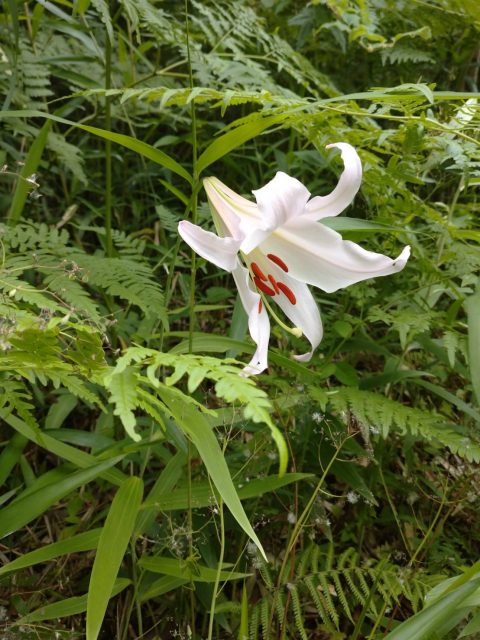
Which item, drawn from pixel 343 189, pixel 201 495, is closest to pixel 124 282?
pixel 201 495

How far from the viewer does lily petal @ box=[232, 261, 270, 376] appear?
1.04 metres

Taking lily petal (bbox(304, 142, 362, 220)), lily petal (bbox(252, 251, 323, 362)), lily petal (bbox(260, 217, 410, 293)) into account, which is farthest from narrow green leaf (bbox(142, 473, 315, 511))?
lily petal (bbox(304, 142, 362, 220))

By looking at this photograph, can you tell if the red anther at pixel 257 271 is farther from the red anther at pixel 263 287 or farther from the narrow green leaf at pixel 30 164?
the narrow green leaf at pixel 30 164

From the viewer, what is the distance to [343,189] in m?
1.00

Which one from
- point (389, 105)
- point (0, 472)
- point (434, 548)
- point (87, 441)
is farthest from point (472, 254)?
point (0, 472)

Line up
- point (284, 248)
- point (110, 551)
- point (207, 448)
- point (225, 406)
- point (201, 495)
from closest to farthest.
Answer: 1. point (207, 448)
2. point (110, 551)
3. point (284, 248)
4. point (201, 495)
5. point (225, 406)

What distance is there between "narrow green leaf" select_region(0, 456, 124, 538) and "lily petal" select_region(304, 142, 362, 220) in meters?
0.53

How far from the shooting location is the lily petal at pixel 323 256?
1.05 metres

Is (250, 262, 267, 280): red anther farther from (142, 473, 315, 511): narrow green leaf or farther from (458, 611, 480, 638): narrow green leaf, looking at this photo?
(458, 611, 480, 638): narrow green leaf

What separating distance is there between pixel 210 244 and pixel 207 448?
0.93ft

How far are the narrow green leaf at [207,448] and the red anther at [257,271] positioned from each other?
26 cm

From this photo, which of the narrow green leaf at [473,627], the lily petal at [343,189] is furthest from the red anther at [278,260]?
the narrow green leaf at [473,627]

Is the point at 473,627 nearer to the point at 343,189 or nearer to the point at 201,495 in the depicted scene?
the point at 201,495

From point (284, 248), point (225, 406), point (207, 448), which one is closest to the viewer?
point (207, 448)
